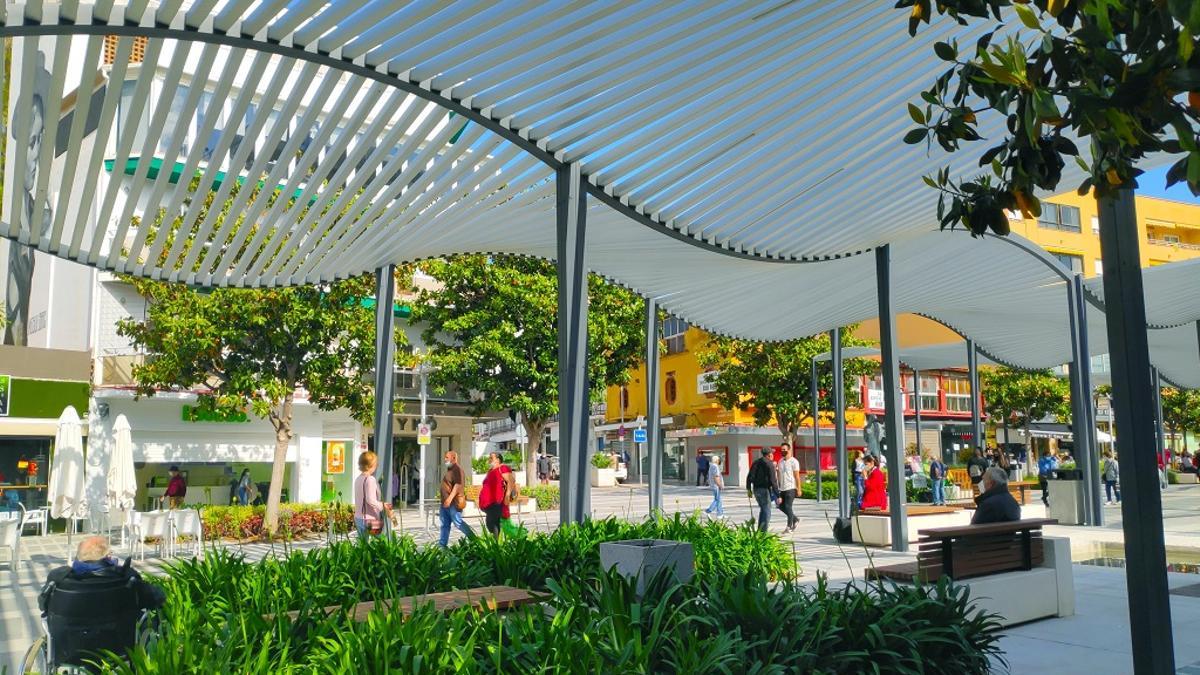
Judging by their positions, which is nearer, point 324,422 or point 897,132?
point 897,132

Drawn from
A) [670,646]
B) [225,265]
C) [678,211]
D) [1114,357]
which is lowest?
[670,646]

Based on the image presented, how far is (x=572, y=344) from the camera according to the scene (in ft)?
32.4

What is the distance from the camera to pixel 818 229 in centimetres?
1374

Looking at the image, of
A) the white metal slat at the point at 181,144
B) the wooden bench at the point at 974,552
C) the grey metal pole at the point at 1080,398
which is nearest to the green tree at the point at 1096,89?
the wooden bench at the point at 974,552

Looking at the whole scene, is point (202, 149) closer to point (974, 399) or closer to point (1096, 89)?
point (1096, 89)

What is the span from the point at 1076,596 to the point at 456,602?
7498 mm

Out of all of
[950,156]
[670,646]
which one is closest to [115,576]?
[670,646]

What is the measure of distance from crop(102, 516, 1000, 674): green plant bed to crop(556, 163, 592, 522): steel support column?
232 centimetres

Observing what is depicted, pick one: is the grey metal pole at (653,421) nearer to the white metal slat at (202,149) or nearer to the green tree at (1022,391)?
the white metal slat at (202,149)

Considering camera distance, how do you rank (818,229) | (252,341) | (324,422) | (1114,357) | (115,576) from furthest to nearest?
(324,422) < (252,341) < (818,229) < (115,576) < (1114,357)

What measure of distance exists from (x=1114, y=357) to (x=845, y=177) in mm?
7209

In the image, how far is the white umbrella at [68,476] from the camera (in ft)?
50.3

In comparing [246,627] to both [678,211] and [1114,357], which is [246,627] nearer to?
[1114,357]

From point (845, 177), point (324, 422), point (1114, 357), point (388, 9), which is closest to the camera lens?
point (1114, 357)
